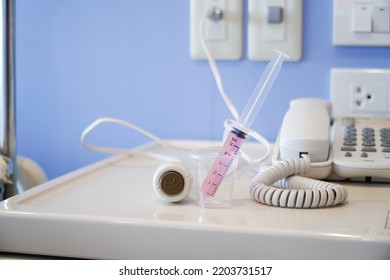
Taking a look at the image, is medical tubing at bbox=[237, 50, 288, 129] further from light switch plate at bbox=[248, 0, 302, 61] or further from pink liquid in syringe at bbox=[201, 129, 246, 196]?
light switch plate at bbox=[248, 0, 302, 61]

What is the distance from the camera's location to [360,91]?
1.02 meters

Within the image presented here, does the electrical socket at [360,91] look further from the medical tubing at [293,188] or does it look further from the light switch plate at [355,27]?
the medical tubing at [293,188]

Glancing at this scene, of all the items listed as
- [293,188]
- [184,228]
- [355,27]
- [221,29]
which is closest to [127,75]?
[221,29]

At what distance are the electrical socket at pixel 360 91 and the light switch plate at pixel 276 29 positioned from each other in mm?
87

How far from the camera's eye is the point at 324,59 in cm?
104

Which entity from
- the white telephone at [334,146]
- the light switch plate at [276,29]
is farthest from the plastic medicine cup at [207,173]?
the light switch plate at [276,29]

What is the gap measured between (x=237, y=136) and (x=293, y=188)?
0.10 meters

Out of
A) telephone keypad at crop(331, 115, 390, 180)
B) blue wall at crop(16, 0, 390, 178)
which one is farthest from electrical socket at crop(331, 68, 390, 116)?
telephone keypad at crop(331, 115, 390, 180)

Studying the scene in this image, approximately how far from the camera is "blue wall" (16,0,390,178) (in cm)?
106

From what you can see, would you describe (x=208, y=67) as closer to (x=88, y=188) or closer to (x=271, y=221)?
(x=88, y=188)

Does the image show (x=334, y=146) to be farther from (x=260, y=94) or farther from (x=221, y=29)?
(x=221, y=29)
